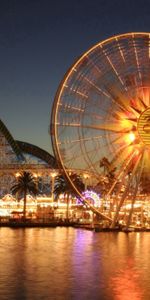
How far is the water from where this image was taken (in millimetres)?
29266

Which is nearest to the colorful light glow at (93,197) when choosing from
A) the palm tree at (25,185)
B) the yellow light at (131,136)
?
the yellow light at (131,136)

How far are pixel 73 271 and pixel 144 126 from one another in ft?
110

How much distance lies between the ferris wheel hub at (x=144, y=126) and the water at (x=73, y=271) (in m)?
15.3

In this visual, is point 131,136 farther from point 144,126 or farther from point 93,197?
point 93,197

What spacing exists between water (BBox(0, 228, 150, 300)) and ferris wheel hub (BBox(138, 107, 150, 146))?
50.1 ft

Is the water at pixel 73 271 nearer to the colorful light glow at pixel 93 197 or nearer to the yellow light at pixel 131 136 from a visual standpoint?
the yellow light at pixel 131 136

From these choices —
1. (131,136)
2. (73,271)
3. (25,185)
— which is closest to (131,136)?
(131,136)

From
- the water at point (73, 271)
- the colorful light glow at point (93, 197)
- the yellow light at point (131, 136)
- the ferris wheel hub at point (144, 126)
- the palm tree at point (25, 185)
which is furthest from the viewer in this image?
the palm tree at point (25, 185)

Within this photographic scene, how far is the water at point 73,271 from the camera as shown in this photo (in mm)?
29266

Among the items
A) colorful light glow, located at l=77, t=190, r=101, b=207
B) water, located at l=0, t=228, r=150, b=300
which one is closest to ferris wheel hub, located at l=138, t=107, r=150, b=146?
colorful light glow, located at l=77, t=190, r=101, b=207

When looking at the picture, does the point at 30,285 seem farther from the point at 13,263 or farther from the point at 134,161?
the point at 134,161

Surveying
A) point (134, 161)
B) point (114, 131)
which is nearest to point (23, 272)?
point (114, 131)

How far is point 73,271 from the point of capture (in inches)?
1437

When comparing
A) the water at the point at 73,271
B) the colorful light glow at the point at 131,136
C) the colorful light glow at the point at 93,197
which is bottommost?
the water at the point at 73,271
